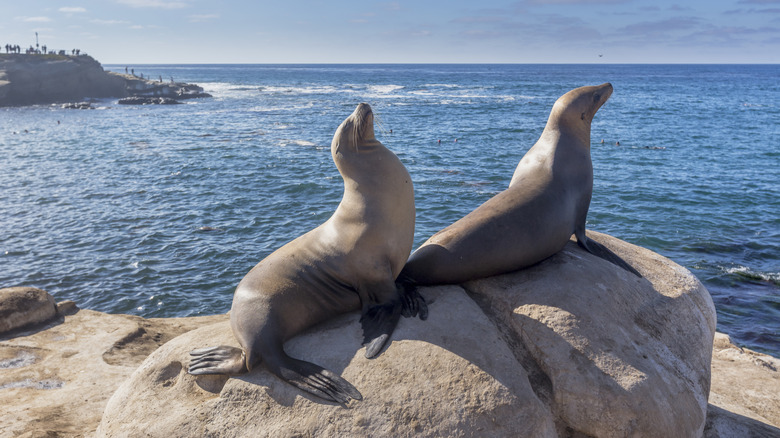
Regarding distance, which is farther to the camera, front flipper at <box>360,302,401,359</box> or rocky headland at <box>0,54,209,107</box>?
rocky headland at <box>0,54,209,107</box>

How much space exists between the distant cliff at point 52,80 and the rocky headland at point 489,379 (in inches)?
2356

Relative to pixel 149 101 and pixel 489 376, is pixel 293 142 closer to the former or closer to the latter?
pixel 489 376

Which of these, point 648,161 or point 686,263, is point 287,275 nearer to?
point 686,263

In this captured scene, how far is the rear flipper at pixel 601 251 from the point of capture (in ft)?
18.7

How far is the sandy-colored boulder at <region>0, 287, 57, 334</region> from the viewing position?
768 cm

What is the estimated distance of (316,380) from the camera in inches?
165

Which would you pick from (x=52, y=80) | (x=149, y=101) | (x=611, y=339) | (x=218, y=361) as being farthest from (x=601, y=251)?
(x=52, y=80)

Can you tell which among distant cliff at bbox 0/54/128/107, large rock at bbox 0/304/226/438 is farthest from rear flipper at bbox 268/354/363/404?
distant cliff at bbox 0/54/128/107

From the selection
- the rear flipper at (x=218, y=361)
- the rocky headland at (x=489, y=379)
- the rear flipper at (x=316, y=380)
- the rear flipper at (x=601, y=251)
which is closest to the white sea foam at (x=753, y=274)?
the rocky headland at (x=489, y=379)

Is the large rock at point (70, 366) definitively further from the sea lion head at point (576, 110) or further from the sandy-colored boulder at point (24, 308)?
the sea lion head at point (576, 110)

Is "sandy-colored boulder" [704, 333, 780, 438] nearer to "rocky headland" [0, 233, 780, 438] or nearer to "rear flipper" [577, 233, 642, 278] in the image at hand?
"rocky headland" [0, 233, 780, 438]

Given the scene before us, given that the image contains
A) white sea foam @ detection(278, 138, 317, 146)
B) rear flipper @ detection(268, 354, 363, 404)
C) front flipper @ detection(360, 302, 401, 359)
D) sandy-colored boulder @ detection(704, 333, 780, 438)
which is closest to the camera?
rear flipper @ detection(268, 354, 363, 404)

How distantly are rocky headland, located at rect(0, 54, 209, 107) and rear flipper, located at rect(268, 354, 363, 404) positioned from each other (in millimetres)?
56314

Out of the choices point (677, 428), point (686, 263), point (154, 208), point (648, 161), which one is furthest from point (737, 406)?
point (648, 161)
